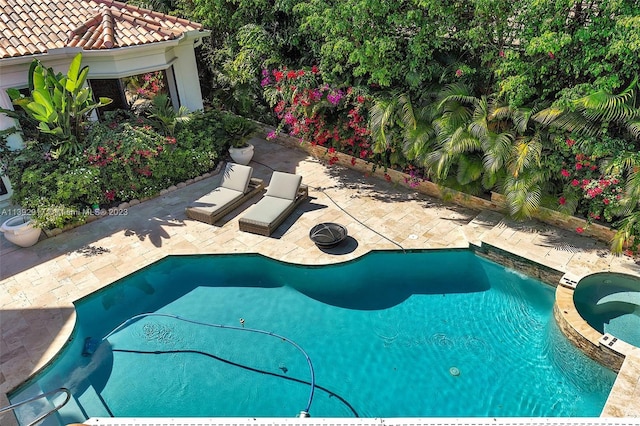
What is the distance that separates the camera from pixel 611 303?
10344 mm

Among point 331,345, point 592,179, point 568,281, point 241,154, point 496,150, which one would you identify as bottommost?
point 331,345

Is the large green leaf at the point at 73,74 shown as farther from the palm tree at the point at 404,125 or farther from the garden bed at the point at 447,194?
the palm tree at the point at 404,125

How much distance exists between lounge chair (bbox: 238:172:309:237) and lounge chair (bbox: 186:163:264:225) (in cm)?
85

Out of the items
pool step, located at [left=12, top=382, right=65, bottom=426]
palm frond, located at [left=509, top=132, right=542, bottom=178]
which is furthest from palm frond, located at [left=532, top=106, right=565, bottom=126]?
pool step, located at [left=12, top=382, right=65, bottom=426]

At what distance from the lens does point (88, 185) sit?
1386 cm

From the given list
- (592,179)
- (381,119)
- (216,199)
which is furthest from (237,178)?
(592,179)

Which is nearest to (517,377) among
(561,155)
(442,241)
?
(442,241)

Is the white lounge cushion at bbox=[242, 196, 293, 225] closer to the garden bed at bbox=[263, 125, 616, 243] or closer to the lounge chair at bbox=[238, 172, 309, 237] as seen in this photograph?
the lounge chair at bbox=[238, 172, 309, 237]

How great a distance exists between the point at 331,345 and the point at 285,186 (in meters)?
6.08

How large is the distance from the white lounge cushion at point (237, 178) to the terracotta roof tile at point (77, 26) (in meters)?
5.86

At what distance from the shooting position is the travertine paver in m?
10.3

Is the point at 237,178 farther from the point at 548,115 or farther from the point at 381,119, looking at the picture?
the point at 548,115

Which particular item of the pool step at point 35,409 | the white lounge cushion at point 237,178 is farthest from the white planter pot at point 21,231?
the white lounge cushion at point 237,178

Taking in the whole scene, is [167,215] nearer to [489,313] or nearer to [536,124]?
[489,313]
